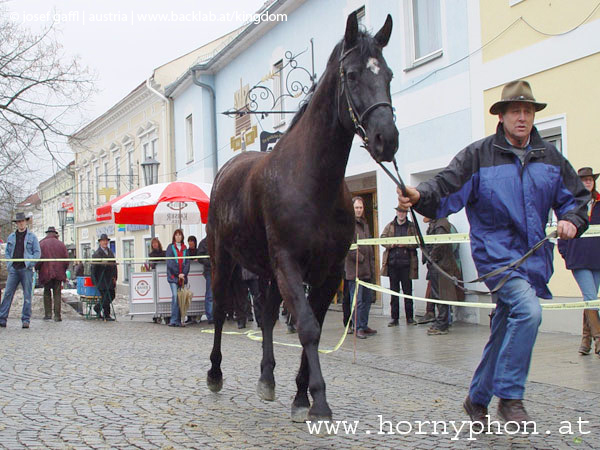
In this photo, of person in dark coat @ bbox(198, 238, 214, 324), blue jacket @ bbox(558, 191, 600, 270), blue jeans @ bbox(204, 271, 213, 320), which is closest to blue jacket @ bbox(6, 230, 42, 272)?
person in dark coat @ bbox(198, 238, 214, 324)

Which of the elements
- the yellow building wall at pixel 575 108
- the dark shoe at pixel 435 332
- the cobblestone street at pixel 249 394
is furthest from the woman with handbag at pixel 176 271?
the yellow building wall at pixel 575 108

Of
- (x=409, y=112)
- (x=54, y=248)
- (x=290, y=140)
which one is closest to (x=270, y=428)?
(x=290, y=140)

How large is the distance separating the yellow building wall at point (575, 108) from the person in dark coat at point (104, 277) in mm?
10221

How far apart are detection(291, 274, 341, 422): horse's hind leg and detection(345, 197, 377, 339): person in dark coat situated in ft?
18.9

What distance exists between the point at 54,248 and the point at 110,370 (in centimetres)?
915

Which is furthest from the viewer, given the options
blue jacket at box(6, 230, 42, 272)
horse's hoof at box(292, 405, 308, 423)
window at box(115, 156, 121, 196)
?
window at box(115, 156, 121, 196)

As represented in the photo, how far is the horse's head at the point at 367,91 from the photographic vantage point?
3.75 m

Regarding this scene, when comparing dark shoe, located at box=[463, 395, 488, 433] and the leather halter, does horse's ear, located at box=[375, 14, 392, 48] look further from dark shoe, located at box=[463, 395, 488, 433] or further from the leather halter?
dark shoe, located at box=[463, 395, 488, 433]

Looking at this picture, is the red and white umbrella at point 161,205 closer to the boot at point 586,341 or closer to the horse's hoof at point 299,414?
the boot at point 586,341

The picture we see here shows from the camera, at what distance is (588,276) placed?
7641mm

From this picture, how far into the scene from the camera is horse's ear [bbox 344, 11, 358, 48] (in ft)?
13.3

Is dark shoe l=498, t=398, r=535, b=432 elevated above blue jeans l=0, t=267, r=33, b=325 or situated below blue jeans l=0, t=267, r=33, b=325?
below

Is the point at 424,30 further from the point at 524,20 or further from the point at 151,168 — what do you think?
the point at 151,168

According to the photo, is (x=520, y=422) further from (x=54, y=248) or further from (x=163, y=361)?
(x=54, y=248)
